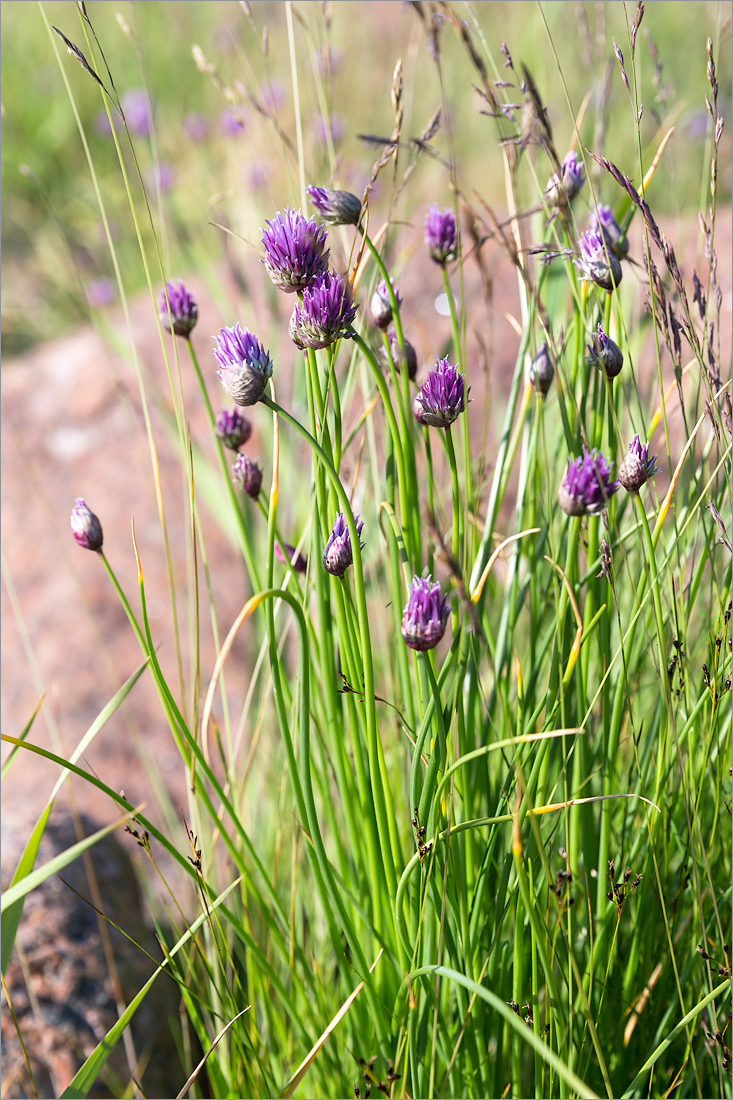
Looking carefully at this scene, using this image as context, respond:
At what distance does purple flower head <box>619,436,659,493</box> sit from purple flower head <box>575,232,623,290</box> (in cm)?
12

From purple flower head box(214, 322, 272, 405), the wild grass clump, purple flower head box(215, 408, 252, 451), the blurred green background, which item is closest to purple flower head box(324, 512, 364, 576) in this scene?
the wild grass clump

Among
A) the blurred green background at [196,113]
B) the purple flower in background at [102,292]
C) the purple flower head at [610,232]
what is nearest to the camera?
the purple flower head at [610,232]

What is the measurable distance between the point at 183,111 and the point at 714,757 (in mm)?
3731

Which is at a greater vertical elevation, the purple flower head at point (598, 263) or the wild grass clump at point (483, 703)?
the purple flower head at point (598, 263)

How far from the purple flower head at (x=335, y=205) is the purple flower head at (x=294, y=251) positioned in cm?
3

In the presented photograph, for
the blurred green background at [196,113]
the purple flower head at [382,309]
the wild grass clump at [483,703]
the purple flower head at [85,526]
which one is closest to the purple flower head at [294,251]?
the wild grass clump at [483,703]

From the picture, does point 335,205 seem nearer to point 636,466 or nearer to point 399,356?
point 399,356

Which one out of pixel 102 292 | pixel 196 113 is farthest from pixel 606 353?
pixel 196 113

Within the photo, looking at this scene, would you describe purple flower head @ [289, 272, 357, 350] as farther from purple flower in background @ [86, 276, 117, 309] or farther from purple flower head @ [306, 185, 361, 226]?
purple flower in background @ [86, 276, 117, 309]

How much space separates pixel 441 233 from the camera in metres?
0.67

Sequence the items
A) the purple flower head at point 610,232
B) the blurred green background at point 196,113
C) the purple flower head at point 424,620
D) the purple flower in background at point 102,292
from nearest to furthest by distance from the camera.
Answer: the purple flower head at point 424,620 → the purple flower head at point 610,232 → the purple flower in background at point 102,292 → the blurred green background at point 196,113

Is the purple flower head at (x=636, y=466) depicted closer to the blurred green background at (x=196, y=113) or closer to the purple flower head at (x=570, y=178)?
the purple flower head at (x=570, y=178)

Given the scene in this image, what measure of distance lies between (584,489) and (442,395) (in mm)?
110

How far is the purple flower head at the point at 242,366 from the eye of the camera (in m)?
0.48
